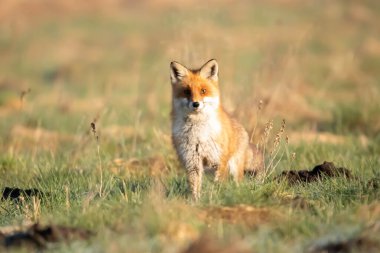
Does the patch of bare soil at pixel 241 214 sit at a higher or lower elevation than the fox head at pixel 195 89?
lower

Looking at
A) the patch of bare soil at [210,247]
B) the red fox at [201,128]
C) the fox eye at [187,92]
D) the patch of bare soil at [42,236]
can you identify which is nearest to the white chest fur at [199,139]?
the red fox at [201,128]

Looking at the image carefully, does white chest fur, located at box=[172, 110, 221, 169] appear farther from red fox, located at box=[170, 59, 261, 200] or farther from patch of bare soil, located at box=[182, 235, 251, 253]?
patch of bare soil, located at box=[182, 235, 251, 253]

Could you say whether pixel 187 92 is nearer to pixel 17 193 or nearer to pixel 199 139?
pixel 199 139

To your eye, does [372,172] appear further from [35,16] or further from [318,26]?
[35,16]

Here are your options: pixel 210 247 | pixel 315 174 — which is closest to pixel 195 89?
pixel 315 174

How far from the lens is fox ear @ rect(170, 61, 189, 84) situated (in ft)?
24.9

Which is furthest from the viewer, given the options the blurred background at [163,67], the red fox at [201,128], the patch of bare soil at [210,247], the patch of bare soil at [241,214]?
the blurred background at [163,67]

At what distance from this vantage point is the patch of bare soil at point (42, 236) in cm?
502

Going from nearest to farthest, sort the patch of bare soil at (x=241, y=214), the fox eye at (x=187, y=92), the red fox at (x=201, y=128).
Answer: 1. the patch of bare soil at (x=241, y=214)
2. the red fox at (x=201, y=128)
3. the fox eye at (x=187, y=92)

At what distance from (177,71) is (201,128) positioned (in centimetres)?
A: 76

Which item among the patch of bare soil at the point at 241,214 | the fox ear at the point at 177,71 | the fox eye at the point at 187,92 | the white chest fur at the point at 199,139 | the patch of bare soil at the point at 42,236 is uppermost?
the fox ear at the point at 177,71

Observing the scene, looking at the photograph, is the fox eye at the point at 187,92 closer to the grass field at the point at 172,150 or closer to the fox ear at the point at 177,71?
the fox ear at the point at 177,71

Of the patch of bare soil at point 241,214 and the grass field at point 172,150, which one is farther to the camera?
the patch of bare soil at point 241,214

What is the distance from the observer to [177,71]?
7645 millimetres
